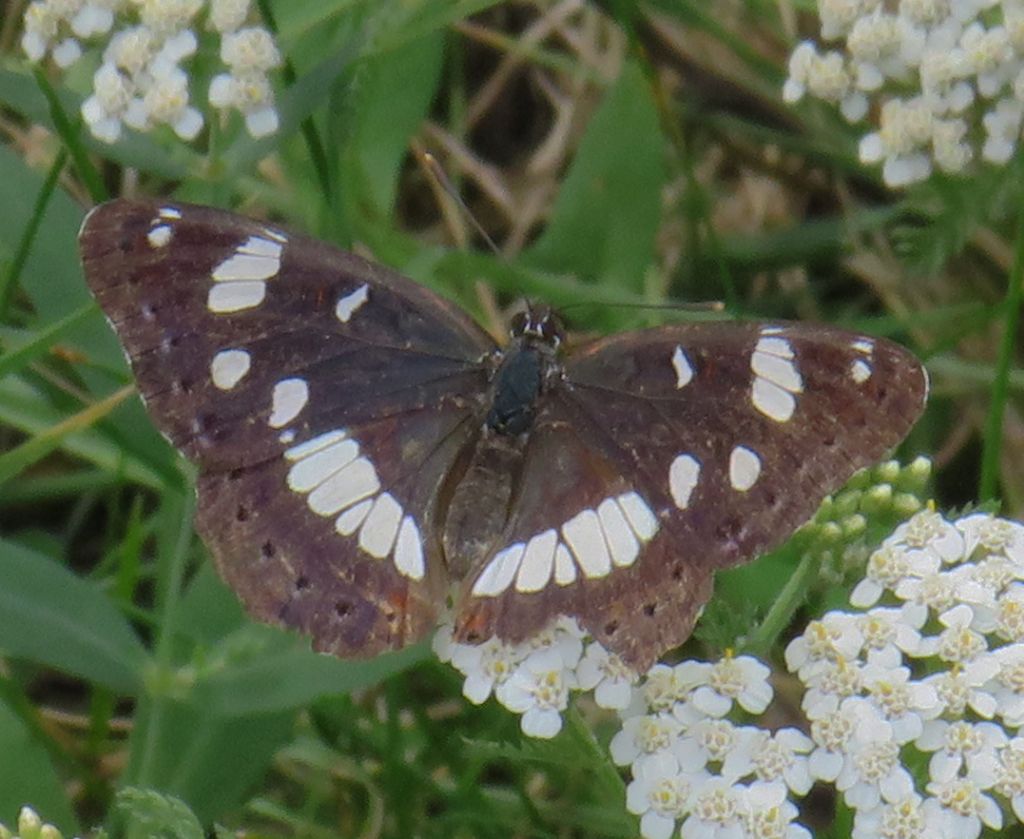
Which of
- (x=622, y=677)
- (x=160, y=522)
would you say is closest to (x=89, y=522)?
(x=160, y=522)

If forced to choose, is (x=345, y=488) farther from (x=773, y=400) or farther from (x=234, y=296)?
(x=773, y=400)

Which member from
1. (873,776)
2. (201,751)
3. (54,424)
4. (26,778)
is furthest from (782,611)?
(54,424)

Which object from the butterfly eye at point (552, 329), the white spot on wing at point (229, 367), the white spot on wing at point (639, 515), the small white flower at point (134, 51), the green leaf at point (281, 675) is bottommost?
the green leaf at point (281, 675)

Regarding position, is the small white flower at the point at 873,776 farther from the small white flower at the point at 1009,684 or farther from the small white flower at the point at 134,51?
the small white flower at the point at 134,51

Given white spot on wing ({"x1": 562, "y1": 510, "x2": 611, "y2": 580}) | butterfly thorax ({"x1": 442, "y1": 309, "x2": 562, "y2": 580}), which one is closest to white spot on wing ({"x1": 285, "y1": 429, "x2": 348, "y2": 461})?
butterfly thorax ({"x1": 442, "y1": 309, "x2": 562, "y2": 580})

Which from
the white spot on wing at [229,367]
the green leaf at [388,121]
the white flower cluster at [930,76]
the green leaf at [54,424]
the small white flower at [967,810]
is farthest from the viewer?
the green leaf at [388,121]

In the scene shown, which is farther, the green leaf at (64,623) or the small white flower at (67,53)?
the small white flower at (67,53)

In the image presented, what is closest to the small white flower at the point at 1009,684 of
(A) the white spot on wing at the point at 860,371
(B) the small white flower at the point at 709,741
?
(B) the small white flower at the point at 709,741

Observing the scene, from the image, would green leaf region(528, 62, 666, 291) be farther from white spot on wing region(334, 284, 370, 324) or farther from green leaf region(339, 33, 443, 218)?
white spot on wing region(334, 284, 370, 324)
